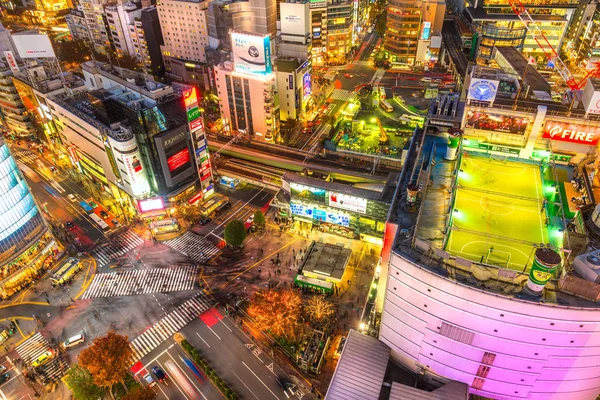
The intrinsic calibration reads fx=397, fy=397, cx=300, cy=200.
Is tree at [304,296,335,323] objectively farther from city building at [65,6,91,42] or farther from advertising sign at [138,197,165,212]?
city building at [65,6,91,42]

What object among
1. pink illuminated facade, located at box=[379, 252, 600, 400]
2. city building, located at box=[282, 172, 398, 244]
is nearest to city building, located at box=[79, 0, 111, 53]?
city building, located at box=[282, 172, 398, 244]

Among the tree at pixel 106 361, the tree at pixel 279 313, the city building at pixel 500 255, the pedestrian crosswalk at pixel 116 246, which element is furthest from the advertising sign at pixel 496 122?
the pedestrian crosswalk at pixel 116 246

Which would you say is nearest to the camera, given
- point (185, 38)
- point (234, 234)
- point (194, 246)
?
point (234, 234)

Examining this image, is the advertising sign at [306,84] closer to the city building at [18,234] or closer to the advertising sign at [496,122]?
the advertising sign at [496,122]

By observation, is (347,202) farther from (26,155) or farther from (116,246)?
(26,155)

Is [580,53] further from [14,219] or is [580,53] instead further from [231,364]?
[14,219]

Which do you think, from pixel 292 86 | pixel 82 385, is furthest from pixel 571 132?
pixel 82 385
